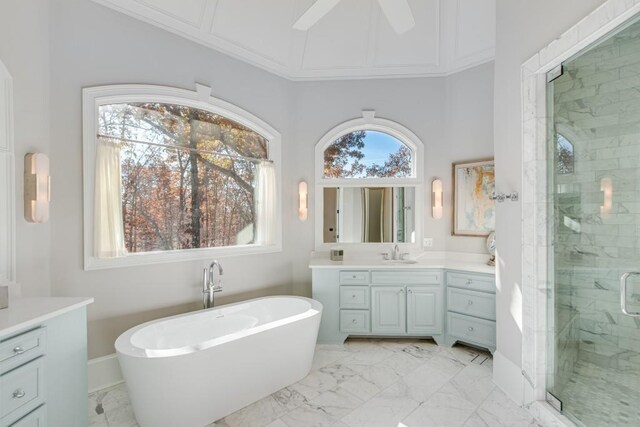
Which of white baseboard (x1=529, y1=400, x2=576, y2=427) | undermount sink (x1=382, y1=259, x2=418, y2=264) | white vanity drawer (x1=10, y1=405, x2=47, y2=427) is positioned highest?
undermount sink (x1=382, y1=259, x2=418, y2=264)

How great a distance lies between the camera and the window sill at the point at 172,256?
259cm

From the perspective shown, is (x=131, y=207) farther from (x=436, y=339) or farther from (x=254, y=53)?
(x=436, y=339)

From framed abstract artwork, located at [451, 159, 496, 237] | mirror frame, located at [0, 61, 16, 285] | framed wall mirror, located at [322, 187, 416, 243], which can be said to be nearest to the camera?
mirror frame, located at [0, 61, 16, 285]

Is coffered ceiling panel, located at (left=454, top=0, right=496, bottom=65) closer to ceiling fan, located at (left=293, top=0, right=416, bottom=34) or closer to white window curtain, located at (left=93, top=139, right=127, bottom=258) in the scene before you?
ceiling fan, located at (left=293, top=0, right=416, bottom=34)

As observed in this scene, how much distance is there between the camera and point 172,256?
302 centimetres

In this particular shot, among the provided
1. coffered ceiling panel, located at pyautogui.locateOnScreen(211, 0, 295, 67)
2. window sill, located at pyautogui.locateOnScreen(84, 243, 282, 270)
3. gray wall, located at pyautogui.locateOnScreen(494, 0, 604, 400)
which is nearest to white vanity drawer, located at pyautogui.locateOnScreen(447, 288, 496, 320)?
gray wall, located at pyautogui.locateOnScreen(494, 0, 604, 400)

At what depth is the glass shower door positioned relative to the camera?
6.33ft

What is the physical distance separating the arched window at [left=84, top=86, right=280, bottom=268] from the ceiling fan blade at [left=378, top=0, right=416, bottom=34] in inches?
74.7

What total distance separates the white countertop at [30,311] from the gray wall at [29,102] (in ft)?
1.14

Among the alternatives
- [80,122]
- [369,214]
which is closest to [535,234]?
[369,214]

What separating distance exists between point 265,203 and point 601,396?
10.7ft

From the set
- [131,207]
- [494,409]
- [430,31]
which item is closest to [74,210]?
[131,207]

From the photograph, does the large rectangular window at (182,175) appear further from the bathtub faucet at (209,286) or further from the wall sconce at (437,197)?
the wall sconce at (437,197)

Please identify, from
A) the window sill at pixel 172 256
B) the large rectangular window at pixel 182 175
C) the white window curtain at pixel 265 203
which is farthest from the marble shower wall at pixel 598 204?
the large rectangular window at pixel 182 175
